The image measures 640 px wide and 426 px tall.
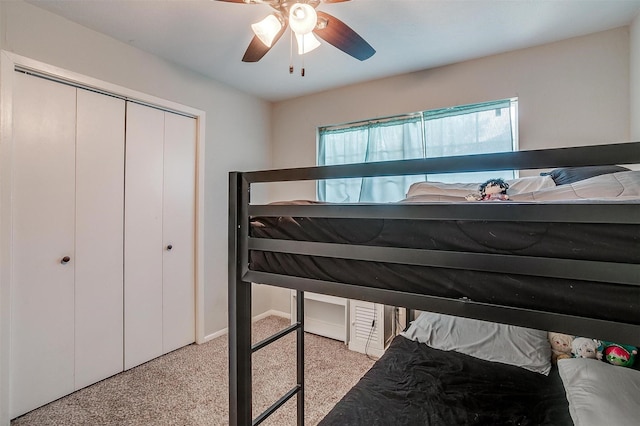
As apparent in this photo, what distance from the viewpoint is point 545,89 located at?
2.33 metres

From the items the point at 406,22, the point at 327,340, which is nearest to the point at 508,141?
the point at 406,22

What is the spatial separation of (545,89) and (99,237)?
11.9ft

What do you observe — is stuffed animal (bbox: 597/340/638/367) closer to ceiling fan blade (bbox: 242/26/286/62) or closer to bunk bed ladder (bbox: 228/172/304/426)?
bunk bed ladder (bbox: 228/172/304/426)

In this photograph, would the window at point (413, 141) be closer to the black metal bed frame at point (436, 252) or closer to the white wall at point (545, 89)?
the white wall at point (545, 89)

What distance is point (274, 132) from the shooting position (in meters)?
3.81

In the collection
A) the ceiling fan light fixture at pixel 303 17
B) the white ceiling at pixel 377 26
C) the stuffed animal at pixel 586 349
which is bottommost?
the stuffed animal at pixel 586 349

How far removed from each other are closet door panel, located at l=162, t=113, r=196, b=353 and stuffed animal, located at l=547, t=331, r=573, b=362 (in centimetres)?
292

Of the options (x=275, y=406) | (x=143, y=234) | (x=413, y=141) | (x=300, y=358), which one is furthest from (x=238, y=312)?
(x=413, y=141)

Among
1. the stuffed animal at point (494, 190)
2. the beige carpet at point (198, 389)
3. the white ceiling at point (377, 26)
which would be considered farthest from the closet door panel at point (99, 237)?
the stuffed animal at point (494, 190)

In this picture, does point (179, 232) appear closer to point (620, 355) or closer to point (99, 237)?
point (99, 237)

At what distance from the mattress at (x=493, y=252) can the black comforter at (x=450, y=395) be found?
0.82 metres

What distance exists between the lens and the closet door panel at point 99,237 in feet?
7.06

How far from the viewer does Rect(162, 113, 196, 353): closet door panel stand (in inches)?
106

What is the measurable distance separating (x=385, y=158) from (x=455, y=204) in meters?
2.30
